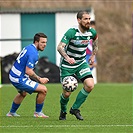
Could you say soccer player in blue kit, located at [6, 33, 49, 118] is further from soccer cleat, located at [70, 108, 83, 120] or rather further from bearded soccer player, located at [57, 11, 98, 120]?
soccer cleat, located at [70, 108, 83, 120]

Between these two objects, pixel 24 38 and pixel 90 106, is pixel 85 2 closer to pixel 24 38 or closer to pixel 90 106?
pixel 24 38

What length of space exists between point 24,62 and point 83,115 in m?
1.50

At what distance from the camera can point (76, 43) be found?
11.7 meters

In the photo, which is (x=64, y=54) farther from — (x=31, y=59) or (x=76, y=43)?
(x=31, y=59)

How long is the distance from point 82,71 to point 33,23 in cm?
1386

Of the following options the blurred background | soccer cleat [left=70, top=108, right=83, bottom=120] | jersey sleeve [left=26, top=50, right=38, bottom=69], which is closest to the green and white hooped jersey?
jersey sleeve [left=26, top=50, right=38, bottom=69]

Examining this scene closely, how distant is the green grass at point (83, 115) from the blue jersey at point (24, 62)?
699 millimetres

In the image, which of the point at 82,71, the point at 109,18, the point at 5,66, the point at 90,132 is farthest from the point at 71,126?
the point at 109,18

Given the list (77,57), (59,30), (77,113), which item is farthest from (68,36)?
(59,30)

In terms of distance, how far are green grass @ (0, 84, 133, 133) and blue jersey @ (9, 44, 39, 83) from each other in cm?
70

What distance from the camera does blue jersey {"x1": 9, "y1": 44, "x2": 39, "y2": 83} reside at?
38.2 ft

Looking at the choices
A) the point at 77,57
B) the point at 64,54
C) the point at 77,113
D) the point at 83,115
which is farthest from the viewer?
the point at 83,115

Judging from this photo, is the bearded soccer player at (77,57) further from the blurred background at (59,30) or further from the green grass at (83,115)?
the blurred background at (59,30)

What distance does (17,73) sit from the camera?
1190cm
